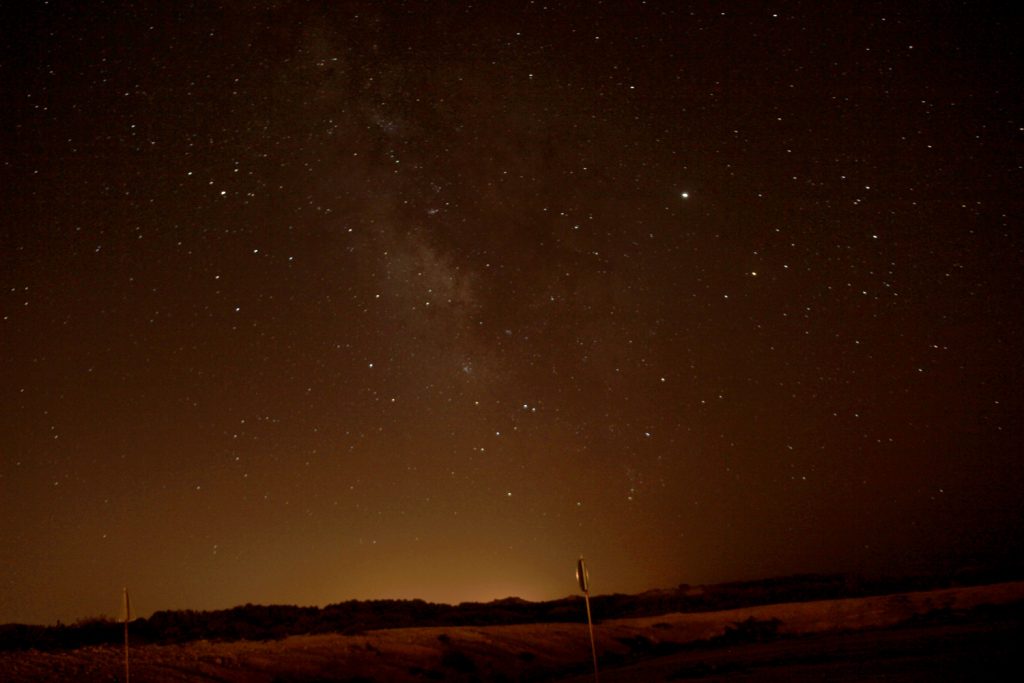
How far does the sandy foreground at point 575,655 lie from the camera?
1277 centimetres

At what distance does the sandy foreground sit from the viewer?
12.8 meters

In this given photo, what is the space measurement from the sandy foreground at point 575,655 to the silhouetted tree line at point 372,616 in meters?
2.39

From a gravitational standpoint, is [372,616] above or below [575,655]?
above

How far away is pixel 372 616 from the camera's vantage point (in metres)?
28.9

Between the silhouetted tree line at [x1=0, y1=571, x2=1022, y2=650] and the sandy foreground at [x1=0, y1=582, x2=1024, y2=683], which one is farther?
the silhouetted tree line at [x1=0, y1=571, x2=1022, y2=650]

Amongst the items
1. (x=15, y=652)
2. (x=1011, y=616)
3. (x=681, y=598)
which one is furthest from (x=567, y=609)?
(x=15, y=652)

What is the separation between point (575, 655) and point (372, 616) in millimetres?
11542

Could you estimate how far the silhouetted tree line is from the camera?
2155cm

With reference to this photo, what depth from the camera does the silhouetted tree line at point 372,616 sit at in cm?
2155

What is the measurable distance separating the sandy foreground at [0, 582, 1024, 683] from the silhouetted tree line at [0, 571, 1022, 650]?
2386mm

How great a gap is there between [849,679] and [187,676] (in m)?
11.2

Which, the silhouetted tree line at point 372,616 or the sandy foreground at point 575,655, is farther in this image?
the silhouetted tree line at point 372,616

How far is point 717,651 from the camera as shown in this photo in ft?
57.8

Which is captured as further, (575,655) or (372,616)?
(372,616)
